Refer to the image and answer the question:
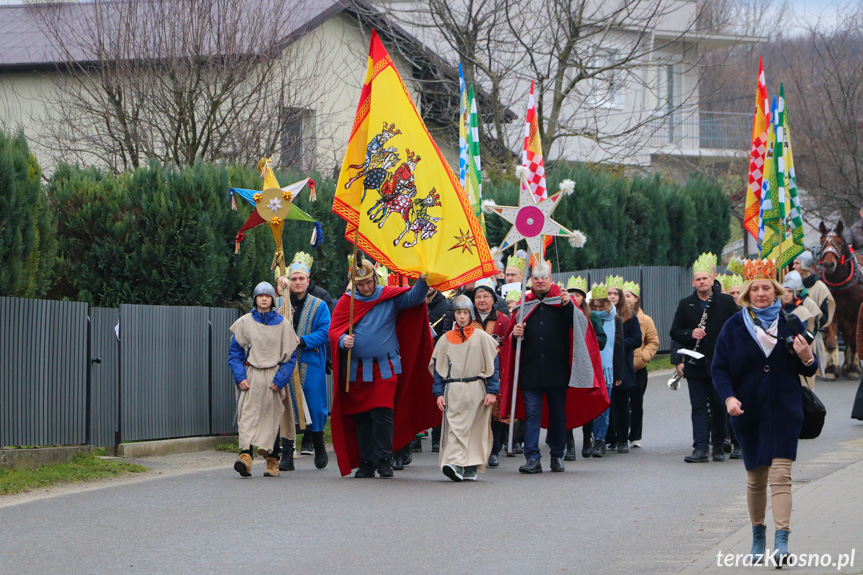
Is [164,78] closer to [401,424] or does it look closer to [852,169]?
[401,424]

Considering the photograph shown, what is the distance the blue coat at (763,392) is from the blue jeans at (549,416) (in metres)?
4.39

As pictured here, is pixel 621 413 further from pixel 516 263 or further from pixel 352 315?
pixel 352 315

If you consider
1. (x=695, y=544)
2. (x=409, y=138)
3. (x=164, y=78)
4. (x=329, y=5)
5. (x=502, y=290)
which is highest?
(x=329, y=5)

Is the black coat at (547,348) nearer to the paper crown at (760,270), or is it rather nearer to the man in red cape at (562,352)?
the man in red cape at (562,352)

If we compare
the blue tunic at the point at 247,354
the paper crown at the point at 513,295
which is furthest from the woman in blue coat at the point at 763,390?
the paper crown at the point at 513,295

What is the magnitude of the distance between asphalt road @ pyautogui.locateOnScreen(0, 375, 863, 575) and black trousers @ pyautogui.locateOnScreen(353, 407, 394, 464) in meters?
0.30

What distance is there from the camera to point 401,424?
41.2 feet

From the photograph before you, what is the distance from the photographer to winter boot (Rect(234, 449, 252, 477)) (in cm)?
1195

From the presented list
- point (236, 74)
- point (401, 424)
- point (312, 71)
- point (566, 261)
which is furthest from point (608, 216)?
point (401, 424)

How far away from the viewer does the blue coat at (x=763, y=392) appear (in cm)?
795

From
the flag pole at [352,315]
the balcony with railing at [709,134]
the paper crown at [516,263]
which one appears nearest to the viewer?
the flag pole at [352,315]

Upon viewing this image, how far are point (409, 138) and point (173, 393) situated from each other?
4348 millimetres

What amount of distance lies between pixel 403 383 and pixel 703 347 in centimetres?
325

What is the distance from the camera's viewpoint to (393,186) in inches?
470
